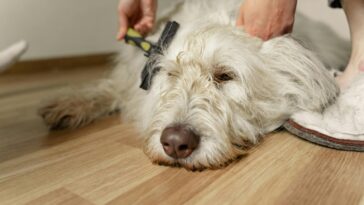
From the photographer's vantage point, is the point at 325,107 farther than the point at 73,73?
No

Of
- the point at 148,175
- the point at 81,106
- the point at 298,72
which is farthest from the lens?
the point at 81,106

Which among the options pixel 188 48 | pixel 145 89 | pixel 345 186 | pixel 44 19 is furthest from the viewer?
pixel 44 19

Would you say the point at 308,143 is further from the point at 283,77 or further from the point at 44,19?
the point at 44,19

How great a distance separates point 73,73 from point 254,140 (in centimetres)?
200

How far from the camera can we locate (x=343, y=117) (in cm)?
128

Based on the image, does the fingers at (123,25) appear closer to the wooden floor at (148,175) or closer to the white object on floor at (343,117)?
the wooden floor at (148,175)

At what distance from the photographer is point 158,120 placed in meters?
1.15

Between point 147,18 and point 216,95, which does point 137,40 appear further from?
point 216,95

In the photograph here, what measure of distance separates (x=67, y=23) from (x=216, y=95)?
2.15 metres

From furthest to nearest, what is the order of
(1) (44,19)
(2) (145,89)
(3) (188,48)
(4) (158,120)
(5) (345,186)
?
(1) (44,19) → (2) (145,89) → (3) (188,48) → (4) (158,120) → (5) (345,186)

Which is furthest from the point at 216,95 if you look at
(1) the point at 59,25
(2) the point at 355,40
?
(1) the point at 59,25

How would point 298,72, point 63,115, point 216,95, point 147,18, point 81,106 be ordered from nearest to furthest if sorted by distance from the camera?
point 216,95 → point 298,72 → point 63,115 → point 81,106 → point 147,18

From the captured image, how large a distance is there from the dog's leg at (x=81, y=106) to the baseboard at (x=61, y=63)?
2.61 feet

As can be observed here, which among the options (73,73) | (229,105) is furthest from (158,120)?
(73,73)
